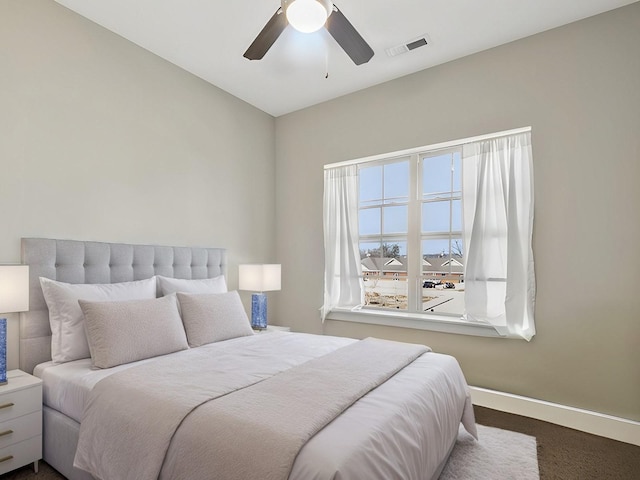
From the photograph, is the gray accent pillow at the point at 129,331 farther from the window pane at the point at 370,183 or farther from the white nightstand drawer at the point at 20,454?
the window pane at the point at 370,183

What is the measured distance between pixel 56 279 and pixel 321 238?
2.47 meters

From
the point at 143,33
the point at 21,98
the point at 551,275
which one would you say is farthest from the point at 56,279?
the point at 551,275

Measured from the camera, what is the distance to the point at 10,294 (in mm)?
2045

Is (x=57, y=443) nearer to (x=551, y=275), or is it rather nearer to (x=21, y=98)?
(x=21, y=98)

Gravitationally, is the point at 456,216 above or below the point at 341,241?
above

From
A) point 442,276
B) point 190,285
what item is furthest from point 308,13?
point 442,276

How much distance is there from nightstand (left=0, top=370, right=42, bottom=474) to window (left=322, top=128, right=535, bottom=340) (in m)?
2.59

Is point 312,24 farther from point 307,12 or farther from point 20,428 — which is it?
point 20,428

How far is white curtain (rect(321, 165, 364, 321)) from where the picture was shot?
3883 millimetres

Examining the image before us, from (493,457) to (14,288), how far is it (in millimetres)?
3006

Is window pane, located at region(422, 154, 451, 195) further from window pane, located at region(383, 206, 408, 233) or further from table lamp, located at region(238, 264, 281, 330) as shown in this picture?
table lamp, located at region(238, 264, 281, 330)

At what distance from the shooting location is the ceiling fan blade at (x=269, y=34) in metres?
2.01

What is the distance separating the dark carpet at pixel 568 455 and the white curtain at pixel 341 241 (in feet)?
5.51

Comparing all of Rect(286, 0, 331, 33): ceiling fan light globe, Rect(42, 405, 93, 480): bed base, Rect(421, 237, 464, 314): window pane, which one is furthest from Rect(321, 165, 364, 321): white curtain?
Rect(42, 405, 93, 480): bed base
